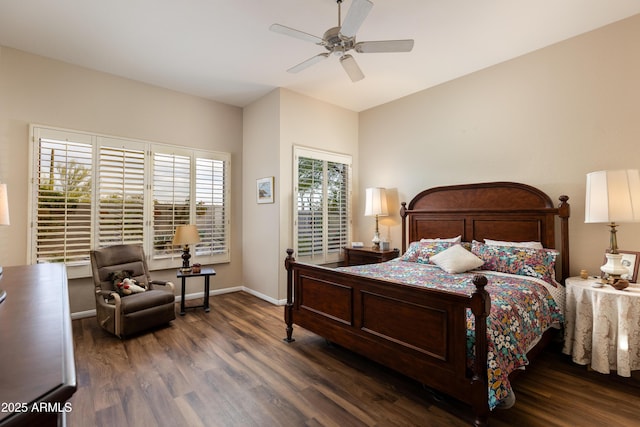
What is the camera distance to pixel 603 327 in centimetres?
252

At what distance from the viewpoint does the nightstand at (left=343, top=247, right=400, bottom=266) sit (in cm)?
459

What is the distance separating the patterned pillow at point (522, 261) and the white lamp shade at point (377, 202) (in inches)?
64.6

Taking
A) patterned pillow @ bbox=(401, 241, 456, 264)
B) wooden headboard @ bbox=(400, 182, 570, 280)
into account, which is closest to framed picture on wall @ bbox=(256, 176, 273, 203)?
wooden headboard @ bbox=(400, 182, 570, 280)

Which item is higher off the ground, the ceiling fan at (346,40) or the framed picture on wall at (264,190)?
the ceiling fan at (346,40)

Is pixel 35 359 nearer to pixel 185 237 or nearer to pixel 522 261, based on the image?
pixel 185 237

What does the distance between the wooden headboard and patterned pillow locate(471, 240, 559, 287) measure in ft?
0.89

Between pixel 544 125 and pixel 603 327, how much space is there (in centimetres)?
217

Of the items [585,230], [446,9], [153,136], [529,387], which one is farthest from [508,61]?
[153,136]

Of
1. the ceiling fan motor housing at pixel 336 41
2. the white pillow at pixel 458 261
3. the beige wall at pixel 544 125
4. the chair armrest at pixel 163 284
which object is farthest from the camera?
the chair armrest at pixel 163 284

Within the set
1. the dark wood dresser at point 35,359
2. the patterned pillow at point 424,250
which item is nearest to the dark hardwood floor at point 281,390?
the dark wood dresser at point 35,359

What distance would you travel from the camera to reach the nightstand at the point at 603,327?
241cm

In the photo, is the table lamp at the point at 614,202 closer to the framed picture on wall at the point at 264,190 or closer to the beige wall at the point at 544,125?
the beige wall at the point at 544,125

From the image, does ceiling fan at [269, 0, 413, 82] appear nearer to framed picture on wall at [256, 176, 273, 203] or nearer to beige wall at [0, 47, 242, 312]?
framed picture on wall at [256, 176, 273, 203]

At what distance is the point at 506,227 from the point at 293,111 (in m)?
3.28
